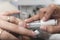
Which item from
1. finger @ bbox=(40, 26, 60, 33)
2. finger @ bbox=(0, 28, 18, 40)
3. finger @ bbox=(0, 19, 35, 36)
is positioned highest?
finger @ bbox=(40, 26, 60, 33)

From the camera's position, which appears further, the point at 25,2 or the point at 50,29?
the point at 25,2

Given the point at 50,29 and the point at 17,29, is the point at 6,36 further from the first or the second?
the point at 50,29

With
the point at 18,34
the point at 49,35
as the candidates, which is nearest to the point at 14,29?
the point at 18,34

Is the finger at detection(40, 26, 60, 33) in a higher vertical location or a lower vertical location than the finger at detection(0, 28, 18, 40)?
higher

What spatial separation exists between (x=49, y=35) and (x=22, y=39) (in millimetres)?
Result: 109

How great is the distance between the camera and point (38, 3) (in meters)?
1.01

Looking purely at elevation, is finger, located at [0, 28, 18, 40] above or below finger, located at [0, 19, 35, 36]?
below

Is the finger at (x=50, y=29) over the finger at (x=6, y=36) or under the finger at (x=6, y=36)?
over

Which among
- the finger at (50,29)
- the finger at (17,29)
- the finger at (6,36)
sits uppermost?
the finger at (50,29)

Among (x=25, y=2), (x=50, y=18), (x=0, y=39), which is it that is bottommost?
(x=0, y=39)

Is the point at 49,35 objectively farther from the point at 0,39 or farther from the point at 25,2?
the point at 25,2

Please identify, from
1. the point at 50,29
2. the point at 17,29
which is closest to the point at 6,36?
the point at 17,29

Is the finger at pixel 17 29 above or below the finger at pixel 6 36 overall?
above

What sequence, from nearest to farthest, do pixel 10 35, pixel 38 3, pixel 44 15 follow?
pixel 10 35, pixel 44 15, pixel 38 3
